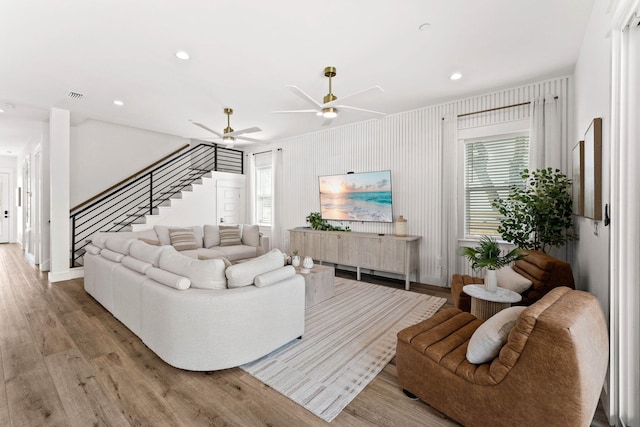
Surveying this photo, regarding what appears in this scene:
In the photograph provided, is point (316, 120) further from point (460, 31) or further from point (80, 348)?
point (80, 348)

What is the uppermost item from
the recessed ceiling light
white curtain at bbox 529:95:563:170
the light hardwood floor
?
the recessed ceiling light

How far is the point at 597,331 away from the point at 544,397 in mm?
523

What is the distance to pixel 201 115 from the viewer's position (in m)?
5.17

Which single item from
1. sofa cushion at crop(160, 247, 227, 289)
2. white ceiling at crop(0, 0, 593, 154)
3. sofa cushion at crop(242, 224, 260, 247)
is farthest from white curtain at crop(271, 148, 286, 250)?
sofa cushion at crop(160, 247, 227, 289)

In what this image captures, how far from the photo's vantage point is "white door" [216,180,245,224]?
7.23m

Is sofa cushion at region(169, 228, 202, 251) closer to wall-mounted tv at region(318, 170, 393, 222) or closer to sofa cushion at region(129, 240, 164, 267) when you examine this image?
sofa cushion at region(129, 240, 164, 267)

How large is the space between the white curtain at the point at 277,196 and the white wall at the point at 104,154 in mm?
2855

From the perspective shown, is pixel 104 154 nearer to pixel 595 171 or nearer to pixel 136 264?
pixel 136 264

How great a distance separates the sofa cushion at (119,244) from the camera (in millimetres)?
3334

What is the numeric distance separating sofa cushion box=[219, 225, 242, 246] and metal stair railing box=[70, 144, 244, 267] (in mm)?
1689

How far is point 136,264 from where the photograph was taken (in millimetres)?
2896

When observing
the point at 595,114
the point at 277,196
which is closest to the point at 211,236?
the point at 277,196

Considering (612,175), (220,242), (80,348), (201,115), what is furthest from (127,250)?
(612,175)

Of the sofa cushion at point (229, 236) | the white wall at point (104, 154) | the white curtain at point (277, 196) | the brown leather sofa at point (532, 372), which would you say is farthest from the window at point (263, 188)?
the brown leather sofa at point (532, 372)
